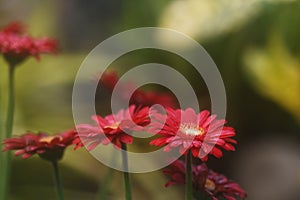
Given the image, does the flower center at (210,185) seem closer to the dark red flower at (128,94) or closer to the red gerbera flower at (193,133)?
the red gerbera flower at (193,133)

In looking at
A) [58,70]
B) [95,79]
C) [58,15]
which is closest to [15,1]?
[58,15]

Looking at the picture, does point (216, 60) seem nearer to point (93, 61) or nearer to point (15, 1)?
point (93, 61)

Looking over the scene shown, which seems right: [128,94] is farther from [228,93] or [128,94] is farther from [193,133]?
[228,93]

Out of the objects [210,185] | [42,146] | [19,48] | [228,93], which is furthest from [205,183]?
[228,93]

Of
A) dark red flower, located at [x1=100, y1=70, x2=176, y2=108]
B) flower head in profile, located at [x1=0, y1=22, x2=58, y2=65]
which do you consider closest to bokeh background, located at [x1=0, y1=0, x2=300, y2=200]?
dark red flower, located at [x1=100, y1=70, x2=176, y2=108]

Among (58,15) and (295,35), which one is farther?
(58,15)

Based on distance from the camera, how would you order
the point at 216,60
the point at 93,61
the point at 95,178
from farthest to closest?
the point at 216,60, the point at 93,61, the point at 95,178

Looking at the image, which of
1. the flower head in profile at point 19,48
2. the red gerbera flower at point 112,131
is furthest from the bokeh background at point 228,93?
the red gerbera flower at point 112,131
